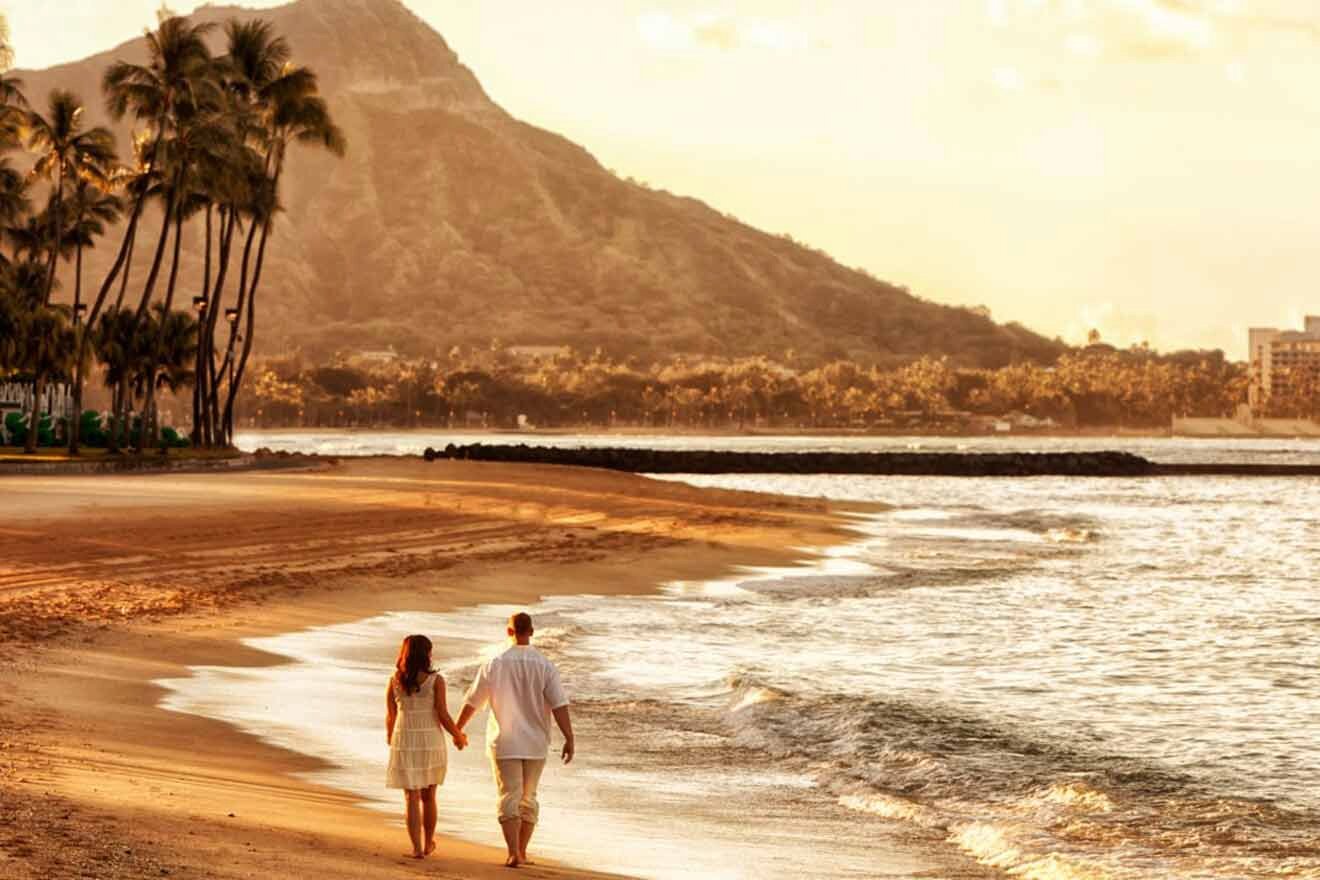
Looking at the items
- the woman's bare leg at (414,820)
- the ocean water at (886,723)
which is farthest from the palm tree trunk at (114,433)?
the woman's bare leg at (414,820)

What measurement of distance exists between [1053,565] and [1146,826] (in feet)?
108

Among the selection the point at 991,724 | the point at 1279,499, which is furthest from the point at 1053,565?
the point at 1279,499

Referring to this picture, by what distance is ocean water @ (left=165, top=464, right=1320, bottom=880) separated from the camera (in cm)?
1396

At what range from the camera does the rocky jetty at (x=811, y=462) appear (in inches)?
5285

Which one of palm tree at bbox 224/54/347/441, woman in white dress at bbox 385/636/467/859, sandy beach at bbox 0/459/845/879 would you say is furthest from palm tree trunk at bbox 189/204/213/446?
woman in white dress at bbox 385/636/467/859

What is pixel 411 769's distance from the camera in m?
11.7

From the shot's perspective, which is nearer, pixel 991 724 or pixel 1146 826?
pixel 1146 826

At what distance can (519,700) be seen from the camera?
11977 millimetres

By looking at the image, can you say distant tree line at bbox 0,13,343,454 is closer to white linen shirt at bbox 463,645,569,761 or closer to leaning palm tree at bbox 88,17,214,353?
leaning palm tree at bbox 88,17,214,353

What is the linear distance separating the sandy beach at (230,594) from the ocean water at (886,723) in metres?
1.03

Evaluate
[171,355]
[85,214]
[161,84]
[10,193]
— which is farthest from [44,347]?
[85,214]

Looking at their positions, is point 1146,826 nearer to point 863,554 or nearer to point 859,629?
point 859,629

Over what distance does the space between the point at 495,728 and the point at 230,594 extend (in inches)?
722

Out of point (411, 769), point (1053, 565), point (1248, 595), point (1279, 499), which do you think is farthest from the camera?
point (1279, 499)
